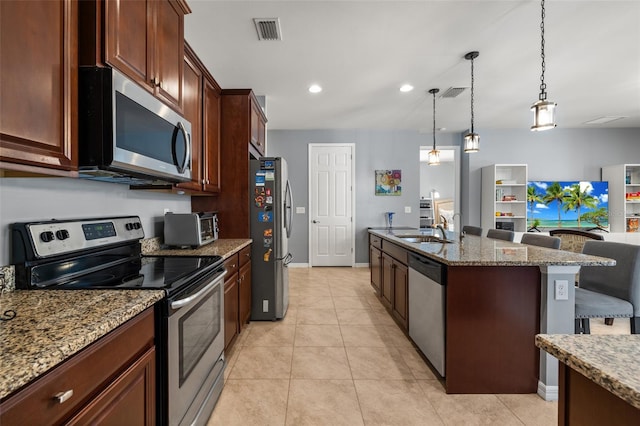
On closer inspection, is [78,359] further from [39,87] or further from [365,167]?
[365,167]

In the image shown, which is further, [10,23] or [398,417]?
[398,417]

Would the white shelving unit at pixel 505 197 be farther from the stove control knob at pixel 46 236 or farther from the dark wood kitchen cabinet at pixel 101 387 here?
the stove control knob at pixel 46 236

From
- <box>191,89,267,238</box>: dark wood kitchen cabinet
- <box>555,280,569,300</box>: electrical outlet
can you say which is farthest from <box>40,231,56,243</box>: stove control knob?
<box>555,280,569,300</box>: electrical outlet

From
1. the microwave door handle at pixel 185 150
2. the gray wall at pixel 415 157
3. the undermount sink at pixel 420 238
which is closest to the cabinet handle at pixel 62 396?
the microwave door handle at pixel 185 150

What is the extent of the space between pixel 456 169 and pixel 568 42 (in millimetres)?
3441

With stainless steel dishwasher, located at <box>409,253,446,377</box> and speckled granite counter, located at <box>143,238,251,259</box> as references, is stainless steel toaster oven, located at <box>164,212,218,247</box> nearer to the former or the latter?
speckled granite counter, located at <box>143,238,251,259</box>

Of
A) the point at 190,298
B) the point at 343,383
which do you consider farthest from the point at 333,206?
the point at 190,298

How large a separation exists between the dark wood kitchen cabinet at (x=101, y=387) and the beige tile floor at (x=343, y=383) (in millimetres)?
829

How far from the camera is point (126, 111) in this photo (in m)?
1.25

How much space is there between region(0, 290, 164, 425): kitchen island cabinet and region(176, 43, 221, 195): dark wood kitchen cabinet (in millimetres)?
1262

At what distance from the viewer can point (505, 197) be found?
18.2ft

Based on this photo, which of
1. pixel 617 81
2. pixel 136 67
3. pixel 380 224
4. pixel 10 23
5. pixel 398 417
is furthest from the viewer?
pixel 380 224

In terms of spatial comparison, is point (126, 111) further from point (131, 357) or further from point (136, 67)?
point (131, 357)

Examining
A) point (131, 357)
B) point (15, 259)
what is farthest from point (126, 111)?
point (131, 357)
